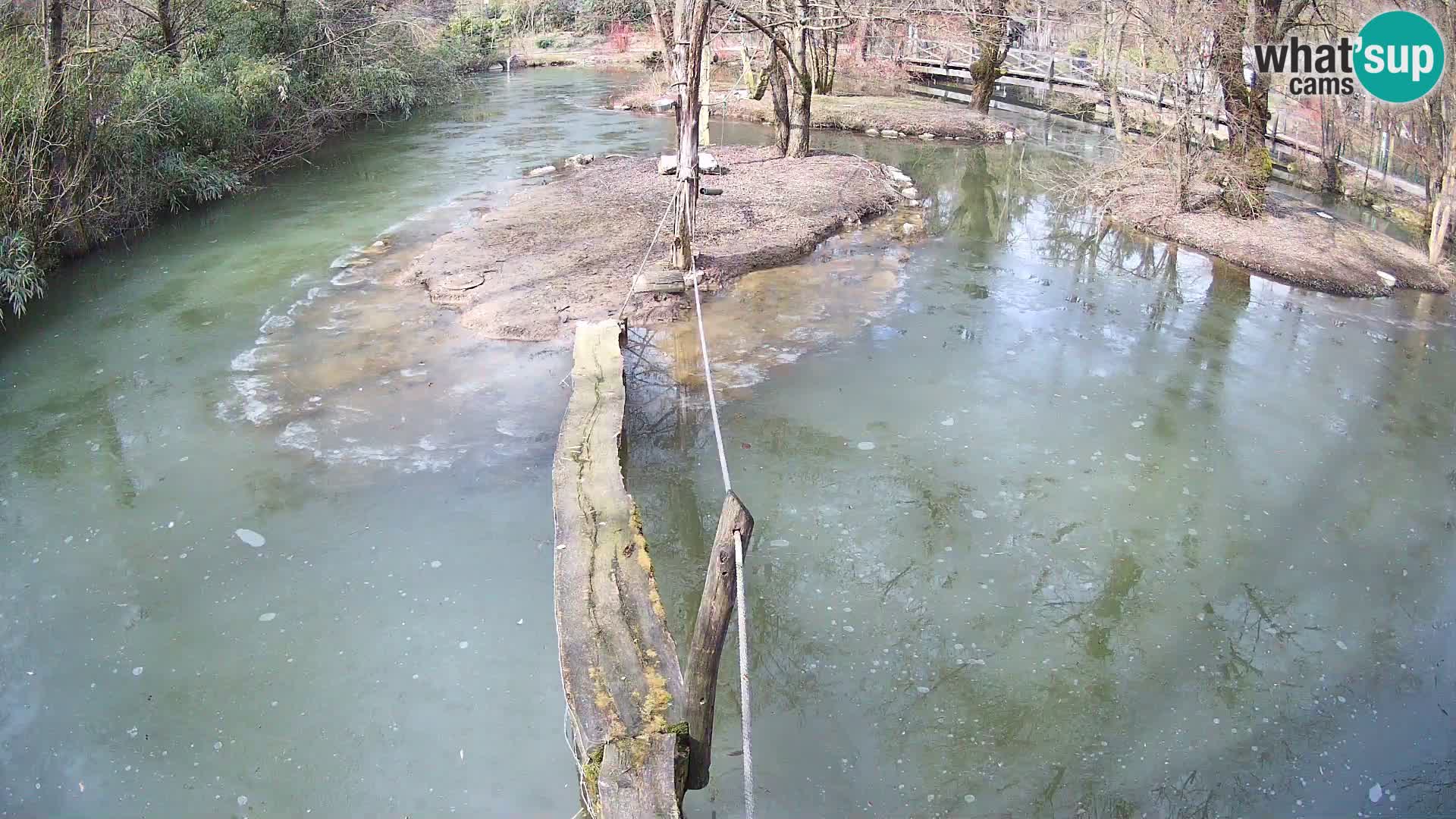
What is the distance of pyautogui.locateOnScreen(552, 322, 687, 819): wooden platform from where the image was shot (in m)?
2.84

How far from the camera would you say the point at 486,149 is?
49.2 feet

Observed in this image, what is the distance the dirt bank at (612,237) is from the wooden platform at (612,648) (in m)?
3.14

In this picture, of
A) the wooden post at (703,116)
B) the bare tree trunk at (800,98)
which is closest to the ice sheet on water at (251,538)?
the wooden post at (703,116)

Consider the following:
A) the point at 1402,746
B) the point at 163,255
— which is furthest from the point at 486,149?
the point at 1402,746

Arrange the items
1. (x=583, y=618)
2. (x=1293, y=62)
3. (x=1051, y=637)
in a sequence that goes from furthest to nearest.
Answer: (x=1293, y=62), (x=1051, y=637), (x=583, y=618)

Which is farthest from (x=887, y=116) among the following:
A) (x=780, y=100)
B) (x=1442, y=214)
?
(x=1442, y=214)

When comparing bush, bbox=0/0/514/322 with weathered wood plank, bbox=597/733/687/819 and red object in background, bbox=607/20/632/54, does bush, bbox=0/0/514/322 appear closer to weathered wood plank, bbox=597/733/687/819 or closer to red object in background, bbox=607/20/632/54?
weathered wood plank, bbox=597/733/687/819

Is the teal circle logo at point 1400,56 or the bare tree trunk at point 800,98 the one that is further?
the bare tree trunk at point 800,98

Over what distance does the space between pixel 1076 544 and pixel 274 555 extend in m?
4.16

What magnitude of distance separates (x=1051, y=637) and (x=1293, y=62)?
9.91 m

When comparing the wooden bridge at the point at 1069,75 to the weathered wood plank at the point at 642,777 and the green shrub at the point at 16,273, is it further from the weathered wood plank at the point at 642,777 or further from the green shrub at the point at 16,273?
the green shrub at the point at 16,273

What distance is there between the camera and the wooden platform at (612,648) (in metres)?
2.84

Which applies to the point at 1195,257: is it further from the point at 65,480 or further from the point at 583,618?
the point at 65,480

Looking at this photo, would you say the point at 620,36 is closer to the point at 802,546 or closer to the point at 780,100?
the point at 780,100
